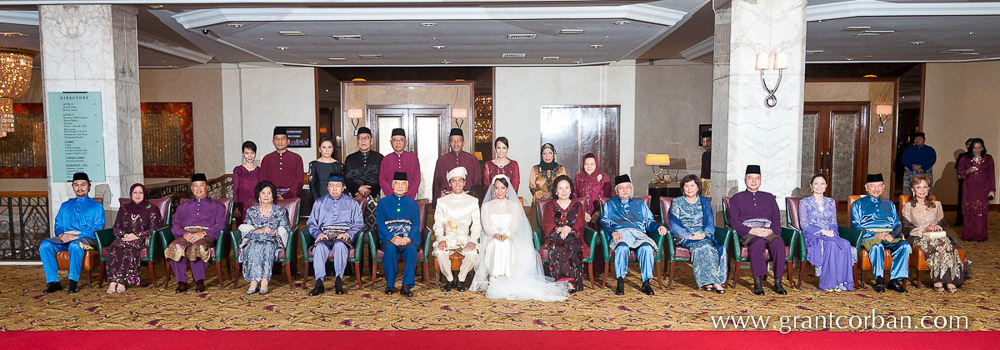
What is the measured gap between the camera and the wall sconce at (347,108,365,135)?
1241 cm

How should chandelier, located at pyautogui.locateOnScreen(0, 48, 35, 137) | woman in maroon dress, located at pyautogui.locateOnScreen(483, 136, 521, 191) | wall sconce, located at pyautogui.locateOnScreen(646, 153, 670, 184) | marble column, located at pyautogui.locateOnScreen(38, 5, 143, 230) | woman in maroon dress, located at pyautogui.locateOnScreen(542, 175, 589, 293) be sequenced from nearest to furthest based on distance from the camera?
woman in maroon dress, located at pyautogui.locateOnScreen(542, 175, 589, 293), marble column, located at pyautogui.locateOnScreen(38, 5, 143, 230), woman in maroon dress, located at pyautogui.locateOnScreen(483, 136, 521, 191), chandelier, located at pyautogui.locateOnScreen(0, 48, 35, 137), wall sconce, located at pyautogui.locateOnScreen(646, 153, 670, 184)

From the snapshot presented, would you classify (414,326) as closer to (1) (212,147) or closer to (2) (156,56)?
(2) (156,56)

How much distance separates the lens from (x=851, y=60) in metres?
11.6

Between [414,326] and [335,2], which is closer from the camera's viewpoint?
[414,326]

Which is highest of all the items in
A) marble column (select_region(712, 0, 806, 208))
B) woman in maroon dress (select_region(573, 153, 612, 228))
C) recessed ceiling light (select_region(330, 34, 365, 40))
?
recessed ceiling light (select_region(330, 34, 365, 40))

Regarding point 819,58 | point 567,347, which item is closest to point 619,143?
point 819,58

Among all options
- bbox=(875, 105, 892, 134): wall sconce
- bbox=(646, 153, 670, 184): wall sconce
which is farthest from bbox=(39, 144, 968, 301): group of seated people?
bbox=(875, 105, 892, 134): wall sconce

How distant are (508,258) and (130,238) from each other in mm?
3403

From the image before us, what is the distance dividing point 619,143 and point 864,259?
6.90 metres

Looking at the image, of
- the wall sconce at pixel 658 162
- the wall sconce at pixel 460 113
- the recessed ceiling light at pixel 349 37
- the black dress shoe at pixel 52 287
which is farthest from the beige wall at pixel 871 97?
the black dress shoe at pixel 52 287

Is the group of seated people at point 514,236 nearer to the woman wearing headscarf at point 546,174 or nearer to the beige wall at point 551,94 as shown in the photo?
the woman wearing headscarf at point 546,174

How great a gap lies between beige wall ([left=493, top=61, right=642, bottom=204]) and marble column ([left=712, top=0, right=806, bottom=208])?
18.9 feet

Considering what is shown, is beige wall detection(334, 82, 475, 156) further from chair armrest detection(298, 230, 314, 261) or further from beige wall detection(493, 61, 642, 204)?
chair armrest detection(298, 230, 314, 261)

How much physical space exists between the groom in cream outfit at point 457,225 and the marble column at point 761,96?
2606 millimetres
